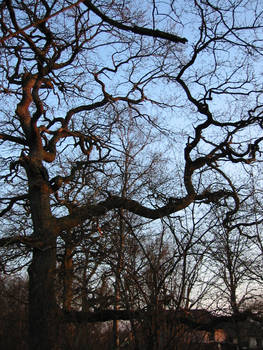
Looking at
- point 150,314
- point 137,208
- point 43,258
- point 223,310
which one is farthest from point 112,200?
point 150,314

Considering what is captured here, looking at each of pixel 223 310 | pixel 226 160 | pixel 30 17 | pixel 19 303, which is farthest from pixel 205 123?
pixel 19 303

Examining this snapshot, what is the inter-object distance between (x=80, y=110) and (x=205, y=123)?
12.2 ft

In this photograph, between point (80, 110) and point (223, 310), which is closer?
point (223, 310)

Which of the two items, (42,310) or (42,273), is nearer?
(42,310)

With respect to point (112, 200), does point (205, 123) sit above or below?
above

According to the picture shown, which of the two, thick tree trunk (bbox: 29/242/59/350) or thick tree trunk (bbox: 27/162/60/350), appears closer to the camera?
thick tree trunk (bbox: 29/242/59/350)

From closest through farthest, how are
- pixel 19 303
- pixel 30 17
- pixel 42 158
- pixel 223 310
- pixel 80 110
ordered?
pixel 223 310 < pixel 30 17 < pixel 19 303 < pixel 42 158 < pixel 80 110

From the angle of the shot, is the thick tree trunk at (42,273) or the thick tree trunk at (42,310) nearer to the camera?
the thick tree trunk at (42,310)

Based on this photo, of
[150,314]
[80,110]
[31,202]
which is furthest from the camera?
[80,110]

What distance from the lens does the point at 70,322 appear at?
4.88m

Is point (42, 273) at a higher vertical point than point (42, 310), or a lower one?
higher

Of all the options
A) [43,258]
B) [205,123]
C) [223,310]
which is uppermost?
[205,123]

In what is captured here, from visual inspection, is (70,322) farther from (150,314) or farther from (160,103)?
(160,103)

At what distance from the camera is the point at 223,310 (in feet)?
14.3
